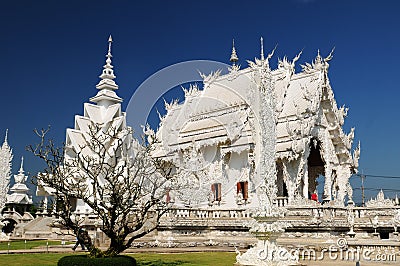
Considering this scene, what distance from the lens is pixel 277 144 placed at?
25297 millimetres

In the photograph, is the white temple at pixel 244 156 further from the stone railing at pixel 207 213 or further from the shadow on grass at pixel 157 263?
the shadow on grass at pixel 157 263

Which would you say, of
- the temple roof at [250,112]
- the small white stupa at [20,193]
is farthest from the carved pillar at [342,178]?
the small white stupa at [20,193]

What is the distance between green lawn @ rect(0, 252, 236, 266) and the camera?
12.7 m

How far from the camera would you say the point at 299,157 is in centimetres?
2453

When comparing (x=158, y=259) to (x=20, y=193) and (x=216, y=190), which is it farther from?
(x=20, y=193)

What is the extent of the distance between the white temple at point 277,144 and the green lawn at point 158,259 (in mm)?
9344

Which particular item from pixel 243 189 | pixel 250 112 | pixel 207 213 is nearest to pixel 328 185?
pixel 243 189

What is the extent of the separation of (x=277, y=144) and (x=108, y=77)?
50.7ft

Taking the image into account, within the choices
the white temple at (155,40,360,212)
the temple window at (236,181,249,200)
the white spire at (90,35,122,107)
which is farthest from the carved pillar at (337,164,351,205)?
the white spire at (90,35,122,107)

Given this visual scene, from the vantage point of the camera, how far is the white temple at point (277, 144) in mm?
24891

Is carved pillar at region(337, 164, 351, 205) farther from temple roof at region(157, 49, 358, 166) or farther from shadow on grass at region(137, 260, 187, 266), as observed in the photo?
shadow on grass at region(137, 260, 187, 266)

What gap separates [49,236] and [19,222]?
35.3 ft

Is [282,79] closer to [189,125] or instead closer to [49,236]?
[189,125]

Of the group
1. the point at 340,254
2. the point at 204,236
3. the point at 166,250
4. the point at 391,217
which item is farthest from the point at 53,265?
the point at 391,217
